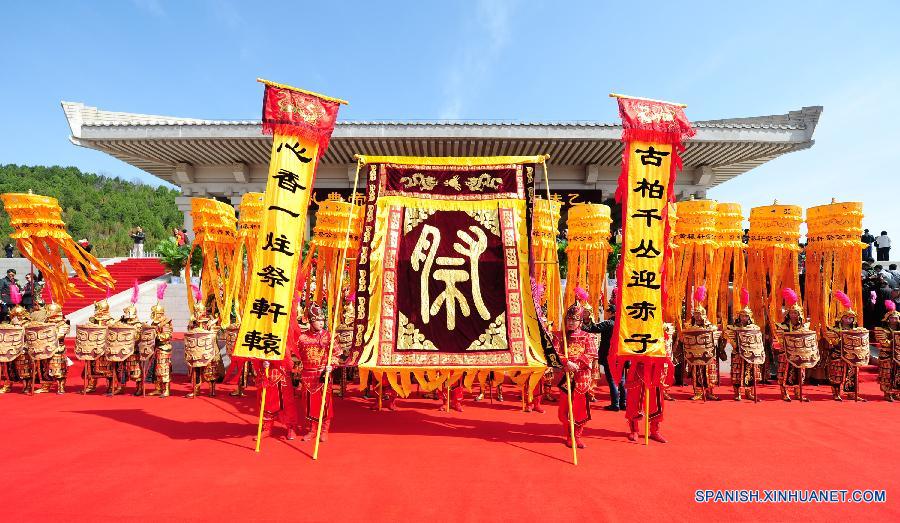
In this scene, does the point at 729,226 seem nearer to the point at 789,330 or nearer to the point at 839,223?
the point at 839,223

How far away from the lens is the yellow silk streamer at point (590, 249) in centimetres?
732

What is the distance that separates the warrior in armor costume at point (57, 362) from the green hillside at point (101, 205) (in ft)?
85.2

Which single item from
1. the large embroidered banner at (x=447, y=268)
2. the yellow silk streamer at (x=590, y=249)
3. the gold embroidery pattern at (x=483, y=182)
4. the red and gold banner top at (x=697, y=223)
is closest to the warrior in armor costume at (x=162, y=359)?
the large embroidered banner at (x=447, y=268)

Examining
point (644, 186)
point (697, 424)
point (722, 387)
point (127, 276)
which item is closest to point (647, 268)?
point (644, 186)

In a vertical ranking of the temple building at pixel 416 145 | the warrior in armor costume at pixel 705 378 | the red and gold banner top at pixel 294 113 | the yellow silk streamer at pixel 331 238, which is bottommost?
the warrior in armor costume at pixel 705 378

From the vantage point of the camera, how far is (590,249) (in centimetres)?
734

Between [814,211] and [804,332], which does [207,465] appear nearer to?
[804,332]

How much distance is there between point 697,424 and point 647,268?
209 centimetres

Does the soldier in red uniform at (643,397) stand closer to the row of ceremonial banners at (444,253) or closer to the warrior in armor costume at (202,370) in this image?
the row of ceremonial banners at (444,253)

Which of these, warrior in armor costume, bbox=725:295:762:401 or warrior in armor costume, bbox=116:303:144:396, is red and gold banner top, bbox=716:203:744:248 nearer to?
warrior in armor costume, bbox=725:295:762:401

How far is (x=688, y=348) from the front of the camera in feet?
19.6

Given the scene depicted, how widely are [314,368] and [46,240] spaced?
18.6 feet

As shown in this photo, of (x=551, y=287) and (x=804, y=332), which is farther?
(x=551, y=287)

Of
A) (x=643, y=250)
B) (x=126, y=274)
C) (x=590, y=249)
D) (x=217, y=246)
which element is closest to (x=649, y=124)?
(x=643, y=250)
